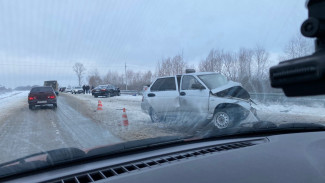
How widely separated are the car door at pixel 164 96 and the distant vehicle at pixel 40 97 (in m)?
10.1

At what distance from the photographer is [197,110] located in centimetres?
853

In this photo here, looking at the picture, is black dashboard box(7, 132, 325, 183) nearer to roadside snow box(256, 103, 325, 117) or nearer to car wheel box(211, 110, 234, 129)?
roadside snow box(256, 103, 325, 117)

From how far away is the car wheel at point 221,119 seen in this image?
7.79m

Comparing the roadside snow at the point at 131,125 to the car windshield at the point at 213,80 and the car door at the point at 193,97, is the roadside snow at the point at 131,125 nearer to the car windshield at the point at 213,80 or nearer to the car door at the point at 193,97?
the car door at the point at 193,97

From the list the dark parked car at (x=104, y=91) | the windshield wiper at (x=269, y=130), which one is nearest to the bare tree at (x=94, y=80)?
the dark parked car at (x=104, y=91)

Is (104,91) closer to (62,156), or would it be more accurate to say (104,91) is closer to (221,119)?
(221,119)

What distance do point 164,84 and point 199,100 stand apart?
6.41 ft

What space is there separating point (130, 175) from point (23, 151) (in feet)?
12.1

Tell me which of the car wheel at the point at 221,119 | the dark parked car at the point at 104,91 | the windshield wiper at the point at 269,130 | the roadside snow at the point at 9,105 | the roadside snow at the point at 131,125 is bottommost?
the roadside snow at the point at 131,125

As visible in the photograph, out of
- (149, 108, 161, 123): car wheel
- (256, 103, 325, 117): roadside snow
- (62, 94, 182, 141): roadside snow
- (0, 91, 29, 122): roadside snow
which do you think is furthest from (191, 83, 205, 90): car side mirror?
(0, 91, 29, 122): roadside snow

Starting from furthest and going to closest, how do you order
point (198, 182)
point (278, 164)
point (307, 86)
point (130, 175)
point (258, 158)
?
point (258, 158), point (278, 164), point (130, 175), point (198, 182), point (307, 86)

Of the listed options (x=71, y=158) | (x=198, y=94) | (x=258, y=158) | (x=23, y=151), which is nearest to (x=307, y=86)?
(x=258, y=158)

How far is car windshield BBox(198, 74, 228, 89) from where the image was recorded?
8.39 metres

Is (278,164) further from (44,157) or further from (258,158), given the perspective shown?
(44,157)
